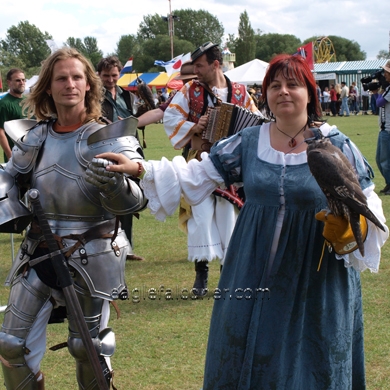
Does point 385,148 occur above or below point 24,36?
below

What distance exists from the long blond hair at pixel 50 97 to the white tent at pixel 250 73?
76.7 ft

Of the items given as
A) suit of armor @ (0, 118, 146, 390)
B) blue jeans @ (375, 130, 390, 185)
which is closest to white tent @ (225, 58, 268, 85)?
blue jeans @ (375, 130, 390, 185)

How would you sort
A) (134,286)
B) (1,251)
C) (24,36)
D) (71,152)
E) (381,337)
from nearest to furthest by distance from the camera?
Answer: 1. (71,152)
2. (381,337)
3. (134,286)
4. (1,251)
5. (24,36)

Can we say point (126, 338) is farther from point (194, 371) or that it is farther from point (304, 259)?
point (304, 259)

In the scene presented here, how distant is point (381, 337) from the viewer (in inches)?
169

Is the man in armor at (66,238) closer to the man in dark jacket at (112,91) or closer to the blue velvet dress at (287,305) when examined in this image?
the blue velvet dress at (287,305)

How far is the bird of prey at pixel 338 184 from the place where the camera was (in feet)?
7.68

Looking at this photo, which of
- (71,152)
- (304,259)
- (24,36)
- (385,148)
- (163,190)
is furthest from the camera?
(24,36)

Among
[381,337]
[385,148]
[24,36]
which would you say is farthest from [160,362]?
[24,36]

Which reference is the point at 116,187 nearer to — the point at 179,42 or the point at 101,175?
the point at 101,175

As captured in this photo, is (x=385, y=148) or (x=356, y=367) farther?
(x=385, y=148)

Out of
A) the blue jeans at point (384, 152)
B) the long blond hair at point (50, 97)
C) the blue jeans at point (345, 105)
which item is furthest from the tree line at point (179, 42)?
the long blond hair at point (50, 97)

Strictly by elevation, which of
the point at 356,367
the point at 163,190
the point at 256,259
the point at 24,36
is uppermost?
the point at 24,36

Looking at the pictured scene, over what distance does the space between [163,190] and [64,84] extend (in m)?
0.82
